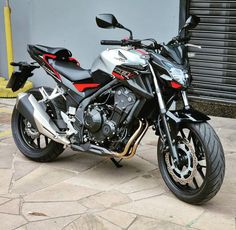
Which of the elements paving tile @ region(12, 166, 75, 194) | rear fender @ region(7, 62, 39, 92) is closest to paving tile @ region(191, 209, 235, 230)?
paving tile @ region(12, 166, 75, 194)

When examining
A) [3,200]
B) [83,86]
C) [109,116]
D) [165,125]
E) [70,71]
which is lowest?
[3,200]

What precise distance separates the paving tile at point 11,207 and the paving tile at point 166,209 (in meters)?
0.83

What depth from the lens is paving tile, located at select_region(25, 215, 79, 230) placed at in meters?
3.68

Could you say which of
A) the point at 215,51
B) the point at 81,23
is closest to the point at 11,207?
the point at 215,51

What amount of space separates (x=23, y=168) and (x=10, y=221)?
3.87ft

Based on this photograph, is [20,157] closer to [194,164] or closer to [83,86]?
[83,86]

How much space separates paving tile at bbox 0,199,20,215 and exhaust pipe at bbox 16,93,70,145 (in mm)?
849

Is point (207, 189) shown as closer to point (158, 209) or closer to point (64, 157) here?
point (158, 209)

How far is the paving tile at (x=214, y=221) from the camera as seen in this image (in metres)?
3.68

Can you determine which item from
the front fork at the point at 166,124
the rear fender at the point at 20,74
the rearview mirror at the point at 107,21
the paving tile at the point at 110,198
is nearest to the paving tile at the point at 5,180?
the paving tile at the point at 110,198

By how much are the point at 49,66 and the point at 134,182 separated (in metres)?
1.46

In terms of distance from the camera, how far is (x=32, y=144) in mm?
5246

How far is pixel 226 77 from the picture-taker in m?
6.74

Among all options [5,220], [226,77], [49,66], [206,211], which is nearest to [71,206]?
[5,220]
